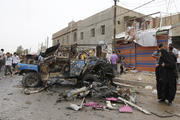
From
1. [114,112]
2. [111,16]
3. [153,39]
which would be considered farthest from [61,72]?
[111,16]

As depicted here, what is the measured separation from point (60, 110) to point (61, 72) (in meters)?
2.82

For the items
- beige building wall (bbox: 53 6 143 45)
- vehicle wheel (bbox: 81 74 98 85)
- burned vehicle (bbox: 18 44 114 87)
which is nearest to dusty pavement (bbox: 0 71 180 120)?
vehicle wheel (bbox: 81 74 98 85)

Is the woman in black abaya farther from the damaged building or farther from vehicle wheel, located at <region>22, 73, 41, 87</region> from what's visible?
the damaged building

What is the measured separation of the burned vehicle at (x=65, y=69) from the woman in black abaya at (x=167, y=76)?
261 centimetres

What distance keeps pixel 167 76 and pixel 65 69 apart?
410 cm

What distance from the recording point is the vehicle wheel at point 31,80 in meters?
6.79

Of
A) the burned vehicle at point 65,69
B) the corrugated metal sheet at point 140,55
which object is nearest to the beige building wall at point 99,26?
the corrugated metal sheet at point 140,55

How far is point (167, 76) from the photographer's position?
450 cm

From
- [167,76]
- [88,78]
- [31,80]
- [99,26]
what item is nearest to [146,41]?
[88,78]

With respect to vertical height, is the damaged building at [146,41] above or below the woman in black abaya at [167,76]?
above

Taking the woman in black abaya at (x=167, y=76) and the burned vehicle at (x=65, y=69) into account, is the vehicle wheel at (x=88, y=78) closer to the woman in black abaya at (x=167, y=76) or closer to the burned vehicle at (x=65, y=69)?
the burned vehicle at (x=65, y=69)

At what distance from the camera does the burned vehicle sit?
6.59 metres

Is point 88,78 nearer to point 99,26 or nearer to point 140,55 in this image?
point 140,55

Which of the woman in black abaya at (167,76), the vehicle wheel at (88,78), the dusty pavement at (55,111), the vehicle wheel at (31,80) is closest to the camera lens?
the dusty pavement at (55,111)
